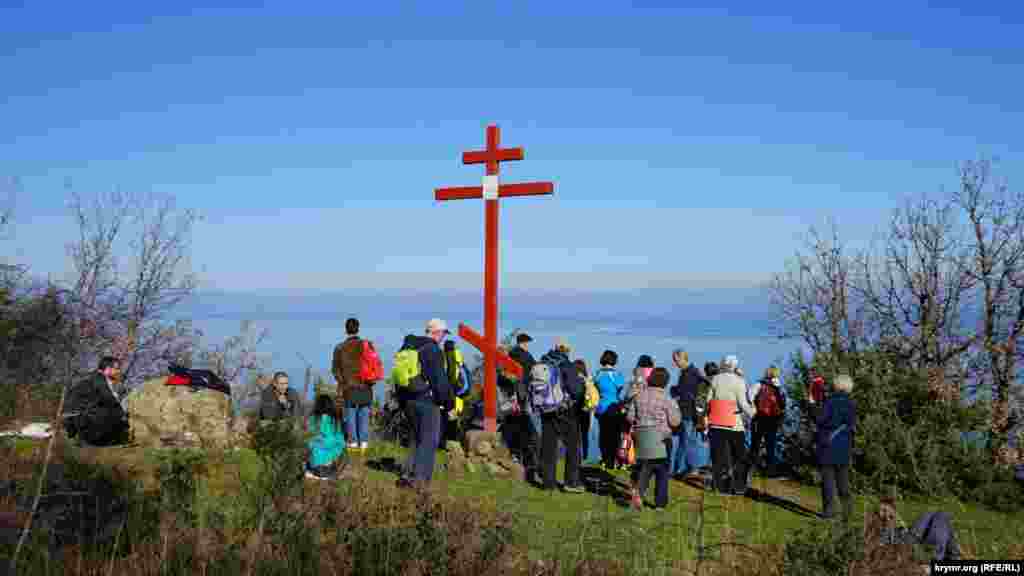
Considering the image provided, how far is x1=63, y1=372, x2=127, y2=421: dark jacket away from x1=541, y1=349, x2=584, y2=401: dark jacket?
549cm

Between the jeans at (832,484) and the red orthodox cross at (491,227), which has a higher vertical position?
the red orthodox cross at (491,227)

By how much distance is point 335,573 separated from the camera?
5.50m

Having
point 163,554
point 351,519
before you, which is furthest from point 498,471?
point 163,554

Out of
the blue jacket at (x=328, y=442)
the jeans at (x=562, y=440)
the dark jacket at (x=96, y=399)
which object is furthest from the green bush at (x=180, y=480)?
the jeans at (x=562, y=440)

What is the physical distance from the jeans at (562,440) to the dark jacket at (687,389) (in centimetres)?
221

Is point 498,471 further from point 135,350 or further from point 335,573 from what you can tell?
point 135,350

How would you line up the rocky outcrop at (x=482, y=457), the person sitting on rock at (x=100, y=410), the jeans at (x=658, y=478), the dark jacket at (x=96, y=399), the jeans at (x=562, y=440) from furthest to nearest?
the rocky outcrop at (x=482, y=457) → the jeans at (x=562, y=440) → the dark jacket at (x=96, y=399) → the person sitting on rock at (x=100, y=410) → the jeans at (x=658, y=478)

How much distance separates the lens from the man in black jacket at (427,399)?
33.4 feet

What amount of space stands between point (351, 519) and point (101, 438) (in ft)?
20.4

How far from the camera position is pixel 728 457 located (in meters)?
11.9

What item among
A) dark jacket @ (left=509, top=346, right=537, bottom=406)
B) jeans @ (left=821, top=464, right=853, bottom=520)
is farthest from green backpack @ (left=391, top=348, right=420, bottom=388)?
jeans @ (left=821, top=464, right=853, bottom=520)

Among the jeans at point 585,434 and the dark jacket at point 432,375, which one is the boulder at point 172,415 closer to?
the dark jacket at point 432,375

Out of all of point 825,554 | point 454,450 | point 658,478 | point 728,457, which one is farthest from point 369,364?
Result: point 825,554

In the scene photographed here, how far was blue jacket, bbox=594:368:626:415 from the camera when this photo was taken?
43.2 ft
